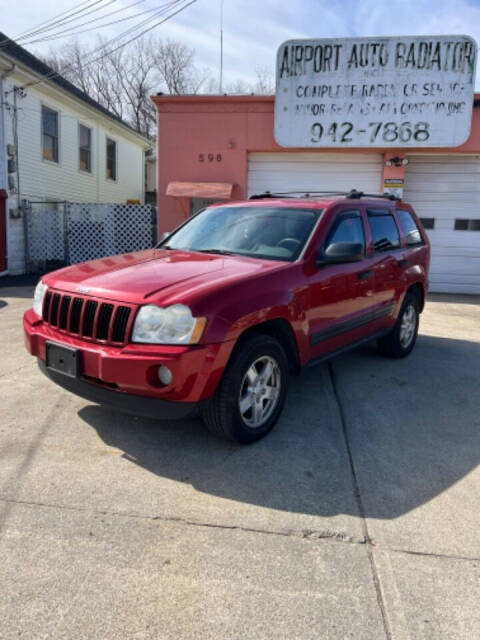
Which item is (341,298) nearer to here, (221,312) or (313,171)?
(221,312)

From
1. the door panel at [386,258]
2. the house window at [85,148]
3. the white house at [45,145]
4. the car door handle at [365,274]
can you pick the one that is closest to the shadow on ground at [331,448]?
the door panel at [386,258]

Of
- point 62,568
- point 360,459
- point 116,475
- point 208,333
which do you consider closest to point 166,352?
point 208,333

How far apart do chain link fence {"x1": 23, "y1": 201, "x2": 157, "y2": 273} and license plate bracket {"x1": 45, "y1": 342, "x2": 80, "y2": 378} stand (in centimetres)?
995

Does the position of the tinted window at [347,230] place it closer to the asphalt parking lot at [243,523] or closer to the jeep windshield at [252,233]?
the jeep windshield at [252,233]

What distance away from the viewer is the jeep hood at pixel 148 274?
10.6 feet

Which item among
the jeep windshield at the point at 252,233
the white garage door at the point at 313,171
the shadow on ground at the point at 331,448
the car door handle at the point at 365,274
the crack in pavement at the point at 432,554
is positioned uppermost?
the white garage door at the point at 313,171

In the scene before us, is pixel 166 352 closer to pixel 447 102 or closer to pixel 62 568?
pixel 62 568

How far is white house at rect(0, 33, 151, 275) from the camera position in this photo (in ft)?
41.1

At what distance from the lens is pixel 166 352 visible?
2.98 m

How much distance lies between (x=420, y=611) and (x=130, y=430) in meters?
2.32

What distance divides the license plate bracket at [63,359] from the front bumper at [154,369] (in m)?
0.04

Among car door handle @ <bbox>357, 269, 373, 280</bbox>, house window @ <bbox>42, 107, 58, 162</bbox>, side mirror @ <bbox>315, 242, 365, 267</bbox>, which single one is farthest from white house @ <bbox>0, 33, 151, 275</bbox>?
side mirror @ <bbox>315, 242, 365, 267</bbox>

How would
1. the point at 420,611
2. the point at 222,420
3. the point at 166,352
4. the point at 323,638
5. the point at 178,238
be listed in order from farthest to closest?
the point at 178,238, the point at 222,420, the point at 166,352, the point at 420,611, the point at 323,638

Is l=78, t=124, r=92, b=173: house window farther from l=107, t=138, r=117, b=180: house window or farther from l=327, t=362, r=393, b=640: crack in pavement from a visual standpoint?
l=327, t=362, r=393, b=640: crack in pavement
